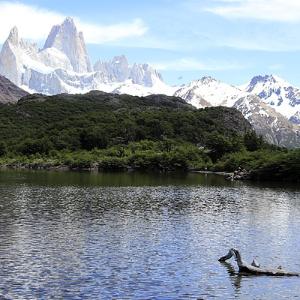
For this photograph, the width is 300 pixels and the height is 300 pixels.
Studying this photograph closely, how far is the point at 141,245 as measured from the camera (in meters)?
57.6

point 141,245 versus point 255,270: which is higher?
point 141,245

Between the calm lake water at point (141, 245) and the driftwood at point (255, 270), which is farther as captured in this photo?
the driftwood at point (255, 270)

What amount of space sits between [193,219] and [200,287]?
33.9 m

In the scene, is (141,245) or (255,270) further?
(141,245)

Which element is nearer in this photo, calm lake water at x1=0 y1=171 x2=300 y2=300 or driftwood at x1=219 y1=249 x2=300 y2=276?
calm lake water at x1=0 y1=171 x2=300 y2=300

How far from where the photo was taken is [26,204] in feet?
289

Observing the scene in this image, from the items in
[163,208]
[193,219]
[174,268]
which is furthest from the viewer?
[163,208]

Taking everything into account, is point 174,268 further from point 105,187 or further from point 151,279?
point 105,187

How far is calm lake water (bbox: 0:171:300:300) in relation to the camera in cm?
4206

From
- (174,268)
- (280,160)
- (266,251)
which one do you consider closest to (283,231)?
(266,251)

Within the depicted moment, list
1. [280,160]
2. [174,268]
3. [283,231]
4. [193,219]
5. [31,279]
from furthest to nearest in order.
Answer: [280,160] → [193,219] → [283,231] → [174,268] → [31,279]

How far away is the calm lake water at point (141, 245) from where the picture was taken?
1656 inches

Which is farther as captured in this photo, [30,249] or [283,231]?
[283,231]

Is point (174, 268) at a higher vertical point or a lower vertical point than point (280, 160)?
lower
